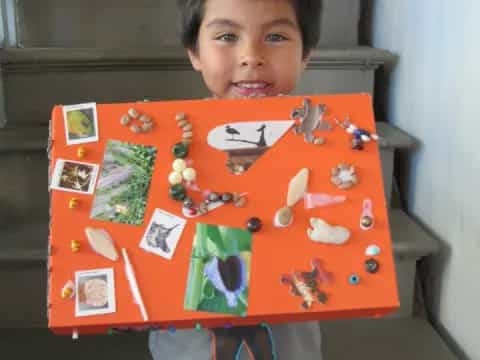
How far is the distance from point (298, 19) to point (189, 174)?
0.96ft

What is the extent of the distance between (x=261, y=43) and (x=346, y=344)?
2.16 feet

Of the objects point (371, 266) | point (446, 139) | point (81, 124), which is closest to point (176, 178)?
point (81, 124)

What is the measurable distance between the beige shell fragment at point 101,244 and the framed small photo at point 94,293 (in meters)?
0.02

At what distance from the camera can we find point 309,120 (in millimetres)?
645

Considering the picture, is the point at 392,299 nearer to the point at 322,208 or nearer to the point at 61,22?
the point at 322,208

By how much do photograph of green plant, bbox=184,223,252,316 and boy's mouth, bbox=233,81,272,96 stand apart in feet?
0.66

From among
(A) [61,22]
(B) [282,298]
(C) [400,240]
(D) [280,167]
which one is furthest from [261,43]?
(A) [61,22]

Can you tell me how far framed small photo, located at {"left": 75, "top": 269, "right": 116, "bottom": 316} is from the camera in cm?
59

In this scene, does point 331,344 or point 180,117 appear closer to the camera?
point 180,117

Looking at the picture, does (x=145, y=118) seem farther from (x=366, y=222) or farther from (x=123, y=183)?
(x=366, y=222)

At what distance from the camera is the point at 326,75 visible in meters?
1.32

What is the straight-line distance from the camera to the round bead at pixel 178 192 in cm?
61

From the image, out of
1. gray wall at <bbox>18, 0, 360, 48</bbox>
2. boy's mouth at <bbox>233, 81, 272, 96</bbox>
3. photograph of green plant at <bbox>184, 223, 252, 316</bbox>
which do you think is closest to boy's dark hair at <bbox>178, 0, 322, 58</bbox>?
boy's mouth at <bbox>233, 81, 272, 96</bbox>

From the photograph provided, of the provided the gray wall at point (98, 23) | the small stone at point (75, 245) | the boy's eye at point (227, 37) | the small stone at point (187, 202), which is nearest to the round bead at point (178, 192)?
the small stone at point (187, 202)
